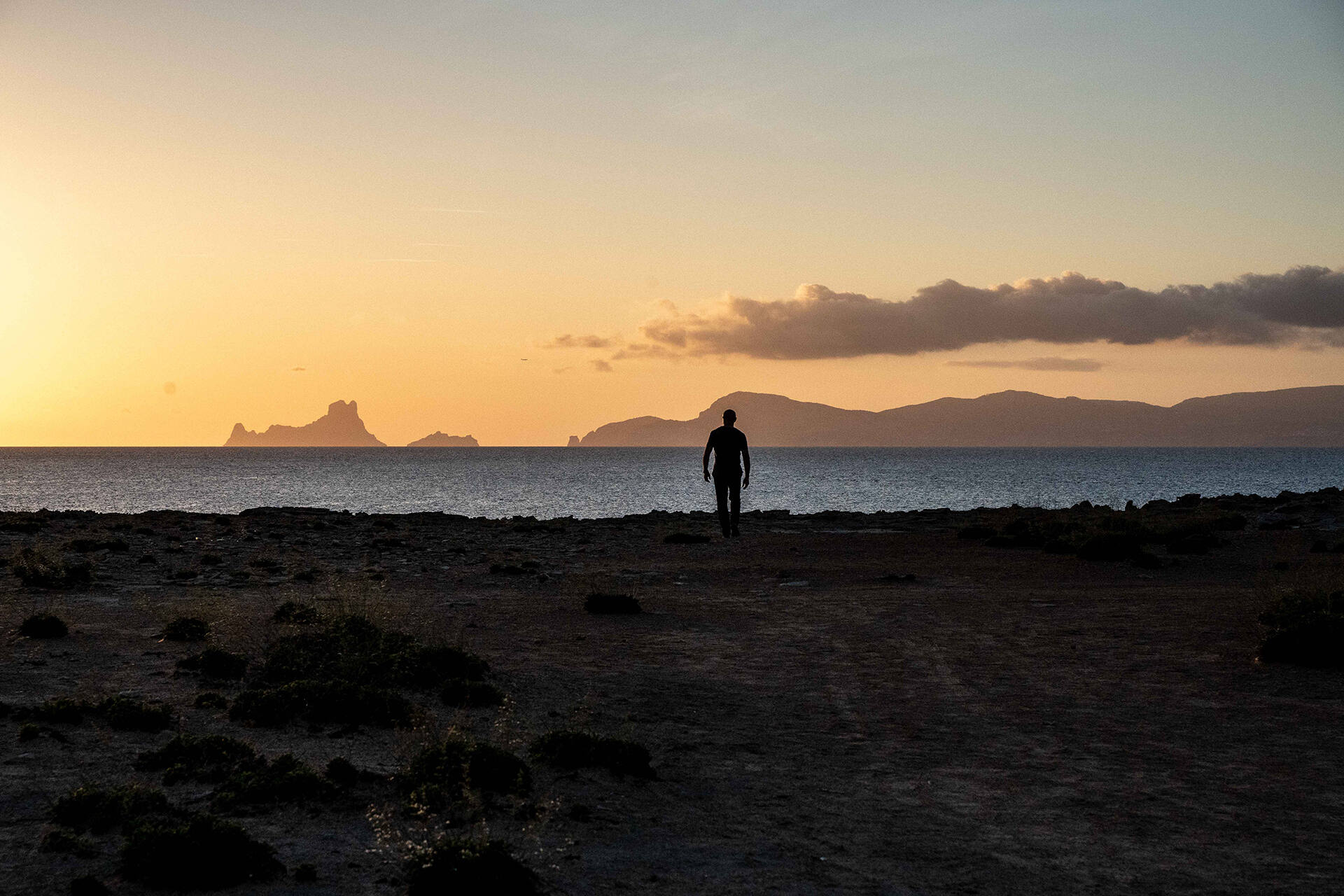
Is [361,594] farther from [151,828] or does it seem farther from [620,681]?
[151,828]

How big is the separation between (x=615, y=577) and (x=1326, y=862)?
1680 cm

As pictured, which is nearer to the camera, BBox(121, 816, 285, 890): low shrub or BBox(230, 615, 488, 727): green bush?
BBox(121, 816, 285, 890): low shrub

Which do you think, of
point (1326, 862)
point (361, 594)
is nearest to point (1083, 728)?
point (1326, 862)

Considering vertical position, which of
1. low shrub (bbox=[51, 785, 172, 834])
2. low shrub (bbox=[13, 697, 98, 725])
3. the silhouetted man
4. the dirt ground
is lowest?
the dirt ground

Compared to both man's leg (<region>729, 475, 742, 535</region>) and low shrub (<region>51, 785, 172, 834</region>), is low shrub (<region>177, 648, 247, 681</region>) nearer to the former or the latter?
low shrub (<region>51, 785, 172, 834</region>)

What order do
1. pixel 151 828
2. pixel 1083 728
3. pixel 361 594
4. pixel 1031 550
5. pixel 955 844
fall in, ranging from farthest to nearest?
pixel 1031 550, pixel 361 594, pixel 1083 728, pixel 955 844, pixel 151 828

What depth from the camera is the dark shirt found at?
66.1ft

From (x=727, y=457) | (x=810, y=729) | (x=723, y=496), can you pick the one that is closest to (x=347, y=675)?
(x=810, y=729)

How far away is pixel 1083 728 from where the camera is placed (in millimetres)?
9344

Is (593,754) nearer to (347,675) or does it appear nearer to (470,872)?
(470,872)

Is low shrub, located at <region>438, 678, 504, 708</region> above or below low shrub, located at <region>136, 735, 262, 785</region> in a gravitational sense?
below

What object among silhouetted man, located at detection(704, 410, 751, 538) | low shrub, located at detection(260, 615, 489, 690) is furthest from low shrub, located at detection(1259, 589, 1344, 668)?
low shrub, located at detection(260, 615, 489, 690)

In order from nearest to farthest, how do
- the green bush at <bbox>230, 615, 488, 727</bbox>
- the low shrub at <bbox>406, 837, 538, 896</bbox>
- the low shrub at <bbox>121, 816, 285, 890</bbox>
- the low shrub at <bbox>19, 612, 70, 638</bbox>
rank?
1. the low shrub at <bbox>406, 837, 538, 896</bbox>
2. the low shrub at <bbox>121, 816, 285, 890</bbox>
3. the green bush at <bbox>230, 615, 488, 727</bbox>
4. the low shrub at <bbox>19, 612, 70, 638</bbox>

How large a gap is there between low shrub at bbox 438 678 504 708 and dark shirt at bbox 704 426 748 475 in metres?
10.2
